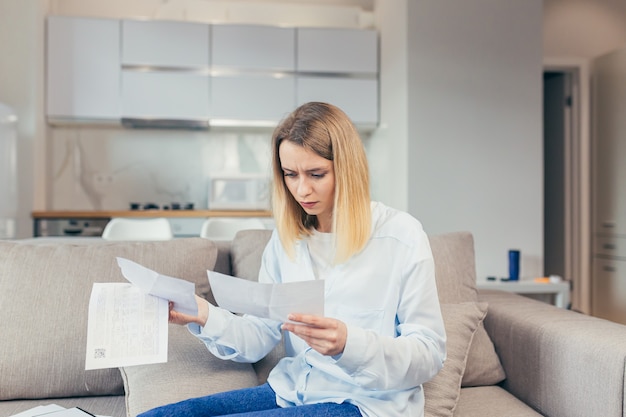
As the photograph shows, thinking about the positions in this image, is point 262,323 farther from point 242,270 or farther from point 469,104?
point 469,104

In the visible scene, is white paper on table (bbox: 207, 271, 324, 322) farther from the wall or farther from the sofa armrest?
the wall

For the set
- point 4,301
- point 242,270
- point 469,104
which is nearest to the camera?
point 4,301

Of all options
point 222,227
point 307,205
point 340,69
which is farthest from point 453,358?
point 340,69

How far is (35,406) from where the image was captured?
1.53 meters

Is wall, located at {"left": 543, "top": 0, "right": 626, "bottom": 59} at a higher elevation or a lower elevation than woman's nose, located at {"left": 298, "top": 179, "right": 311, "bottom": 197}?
higher

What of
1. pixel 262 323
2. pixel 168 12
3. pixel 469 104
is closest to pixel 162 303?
pixel 262 323

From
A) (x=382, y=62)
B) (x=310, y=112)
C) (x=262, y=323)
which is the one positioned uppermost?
(x=382, y=62)

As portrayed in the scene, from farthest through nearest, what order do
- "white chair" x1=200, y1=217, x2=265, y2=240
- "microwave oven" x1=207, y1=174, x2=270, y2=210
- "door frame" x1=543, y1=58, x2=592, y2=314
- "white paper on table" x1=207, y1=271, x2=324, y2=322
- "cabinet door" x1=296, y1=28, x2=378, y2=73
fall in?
"door frame" x1=543, y1=58, x2=592, y2=314 < "cabinet door" x1=296, y1=28, x2=378, y2=73 < "microwave oven" x1=207, y1=174, x2=270, y2=210 < "white chair" x1=200, y1=217, x2=265, y2=240 < "white paper on table" x1=207, y1=271, x2=324, y2=322

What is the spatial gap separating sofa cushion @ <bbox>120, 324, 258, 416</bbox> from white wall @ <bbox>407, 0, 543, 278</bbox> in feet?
8.74

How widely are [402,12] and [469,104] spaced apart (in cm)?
77

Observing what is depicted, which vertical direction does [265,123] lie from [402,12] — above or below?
below

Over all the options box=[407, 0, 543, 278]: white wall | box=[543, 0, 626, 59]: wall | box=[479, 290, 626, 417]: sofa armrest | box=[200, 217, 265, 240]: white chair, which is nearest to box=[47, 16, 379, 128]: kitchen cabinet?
box=[407, 0, 543, 278]: white wall

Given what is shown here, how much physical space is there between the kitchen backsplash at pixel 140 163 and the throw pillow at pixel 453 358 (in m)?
3.42

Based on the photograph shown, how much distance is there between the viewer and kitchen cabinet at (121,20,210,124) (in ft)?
15.1
